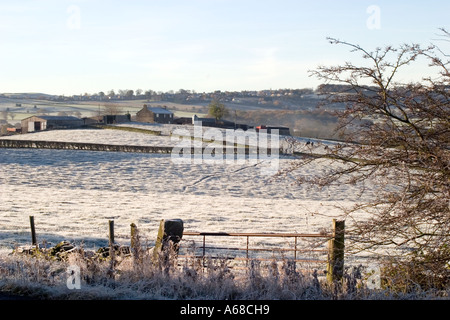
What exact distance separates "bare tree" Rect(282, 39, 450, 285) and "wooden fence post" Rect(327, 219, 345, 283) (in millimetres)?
247

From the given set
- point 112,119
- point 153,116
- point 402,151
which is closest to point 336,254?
point 402,151

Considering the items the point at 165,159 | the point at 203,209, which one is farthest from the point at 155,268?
the point at 165,159

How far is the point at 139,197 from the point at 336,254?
24.5 metres

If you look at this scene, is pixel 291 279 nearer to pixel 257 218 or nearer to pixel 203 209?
pixel 257 218

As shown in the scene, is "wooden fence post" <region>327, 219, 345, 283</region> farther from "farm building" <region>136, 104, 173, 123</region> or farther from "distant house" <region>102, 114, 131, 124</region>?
"farm building" <region>136, 104, 173, 123</region>

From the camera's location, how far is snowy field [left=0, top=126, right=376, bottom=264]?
21.9m

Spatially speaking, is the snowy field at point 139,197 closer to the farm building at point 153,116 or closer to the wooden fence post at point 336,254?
the wooden fence post at point 336,254

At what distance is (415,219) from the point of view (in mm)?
7965

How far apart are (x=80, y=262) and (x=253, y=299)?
10.2 feet

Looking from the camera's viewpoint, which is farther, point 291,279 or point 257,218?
point 257,218

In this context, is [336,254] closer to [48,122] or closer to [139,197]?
[139,197]

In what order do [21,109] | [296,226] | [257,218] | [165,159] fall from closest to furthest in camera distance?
[296,226], [257,218], [165,159], [21,109]
